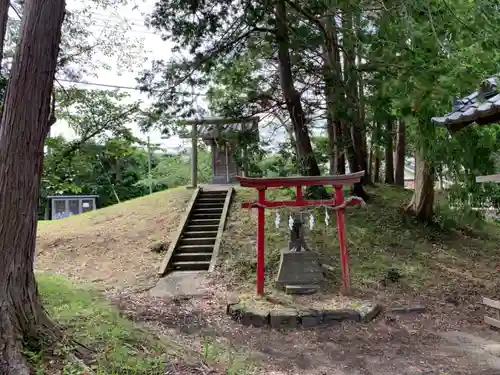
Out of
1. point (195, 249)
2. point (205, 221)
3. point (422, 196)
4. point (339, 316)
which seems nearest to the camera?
point (339, 316)

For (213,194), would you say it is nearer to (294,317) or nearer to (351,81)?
(351,81)

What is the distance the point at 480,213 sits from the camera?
34.2 feet

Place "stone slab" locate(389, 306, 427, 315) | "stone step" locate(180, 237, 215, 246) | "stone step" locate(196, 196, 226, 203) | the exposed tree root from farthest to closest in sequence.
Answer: "stone step" locate(196, 196, 226, 203), "stone step" locate(180, 237, 215, 246), "stone slab" locate(389, 306, 427, 315), the exposed tree root

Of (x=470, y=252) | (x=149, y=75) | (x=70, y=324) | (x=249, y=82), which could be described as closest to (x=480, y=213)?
(x=470, y=252)

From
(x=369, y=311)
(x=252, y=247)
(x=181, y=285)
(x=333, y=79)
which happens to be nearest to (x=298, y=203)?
(x=369, y=311)

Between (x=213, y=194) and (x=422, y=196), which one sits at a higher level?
(x=213, y=194)

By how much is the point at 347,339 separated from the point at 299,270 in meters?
2.18

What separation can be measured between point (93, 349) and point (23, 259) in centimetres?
109

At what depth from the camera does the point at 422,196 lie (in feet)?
41.2

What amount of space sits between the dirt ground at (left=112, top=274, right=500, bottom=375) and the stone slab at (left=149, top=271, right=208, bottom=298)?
0.78 feet

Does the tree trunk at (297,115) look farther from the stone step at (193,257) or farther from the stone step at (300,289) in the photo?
the stone step at (300,289)

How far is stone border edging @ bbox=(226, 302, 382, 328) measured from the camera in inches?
291

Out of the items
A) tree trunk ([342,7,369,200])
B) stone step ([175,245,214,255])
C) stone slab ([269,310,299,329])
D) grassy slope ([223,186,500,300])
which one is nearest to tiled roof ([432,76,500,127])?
tree trunk ([342,7,369,200])

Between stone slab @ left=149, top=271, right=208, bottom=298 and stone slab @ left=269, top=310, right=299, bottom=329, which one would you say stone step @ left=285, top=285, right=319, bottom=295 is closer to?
stone slab @ left=269, top=310, right=299, bottom=329
